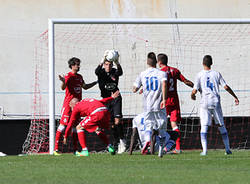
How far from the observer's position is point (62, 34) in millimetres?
17234

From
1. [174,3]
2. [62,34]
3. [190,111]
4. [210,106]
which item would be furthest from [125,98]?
[210,106]

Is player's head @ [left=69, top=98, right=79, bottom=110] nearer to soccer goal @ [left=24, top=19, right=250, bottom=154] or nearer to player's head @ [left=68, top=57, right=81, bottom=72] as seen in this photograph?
player's head @ [left=68, top=57, right=81, bottom=72]

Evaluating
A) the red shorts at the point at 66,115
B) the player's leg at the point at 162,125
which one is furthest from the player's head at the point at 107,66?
the player's leg at the point at 162,125

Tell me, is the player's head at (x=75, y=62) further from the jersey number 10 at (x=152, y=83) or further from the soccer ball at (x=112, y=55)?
the jersey number 10 at (x=152, y=83)

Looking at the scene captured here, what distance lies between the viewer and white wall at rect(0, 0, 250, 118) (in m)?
17.8

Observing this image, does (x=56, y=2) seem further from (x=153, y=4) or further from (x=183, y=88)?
(x=183, y=88)

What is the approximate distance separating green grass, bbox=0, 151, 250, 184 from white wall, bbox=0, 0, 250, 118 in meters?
9.29

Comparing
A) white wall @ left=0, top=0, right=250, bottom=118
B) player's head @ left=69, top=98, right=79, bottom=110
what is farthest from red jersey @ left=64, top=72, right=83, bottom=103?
white wall @ left=0, top=0, right=250, bottom=118

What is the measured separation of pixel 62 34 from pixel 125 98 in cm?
292

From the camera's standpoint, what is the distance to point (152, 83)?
30.7 feet

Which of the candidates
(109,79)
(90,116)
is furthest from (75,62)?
(90,116)

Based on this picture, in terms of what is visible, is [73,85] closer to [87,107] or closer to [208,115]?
[87,107]

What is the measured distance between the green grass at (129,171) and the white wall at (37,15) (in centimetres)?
929

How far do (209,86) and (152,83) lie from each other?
3.41ft
